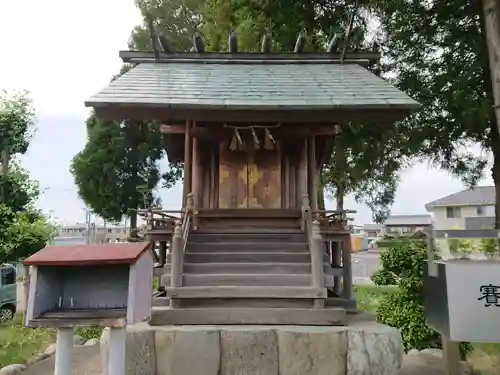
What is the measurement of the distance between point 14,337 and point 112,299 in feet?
25.3

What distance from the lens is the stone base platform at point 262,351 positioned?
562 cm

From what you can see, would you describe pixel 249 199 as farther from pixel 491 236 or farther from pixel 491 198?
pixel 491 198

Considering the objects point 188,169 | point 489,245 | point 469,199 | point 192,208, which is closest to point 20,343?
point 192,208


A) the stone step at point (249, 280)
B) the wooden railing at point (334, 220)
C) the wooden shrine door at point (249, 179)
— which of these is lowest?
the stone step at point (249, 280)

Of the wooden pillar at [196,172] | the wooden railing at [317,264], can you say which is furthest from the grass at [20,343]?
the wooden railing at [317,264]

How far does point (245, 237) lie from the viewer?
7.89 meters

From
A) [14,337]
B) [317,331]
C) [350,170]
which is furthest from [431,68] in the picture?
[14,337]

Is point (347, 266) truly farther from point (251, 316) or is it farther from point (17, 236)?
point (17, 236)

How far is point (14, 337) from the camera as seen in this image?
10266mm

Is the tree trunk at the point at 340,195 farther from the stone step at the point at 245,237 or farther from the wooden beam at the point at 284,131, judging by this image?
the stone step at the point at 245,237

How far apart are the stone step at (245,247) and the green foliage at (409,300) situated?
298 centimetres

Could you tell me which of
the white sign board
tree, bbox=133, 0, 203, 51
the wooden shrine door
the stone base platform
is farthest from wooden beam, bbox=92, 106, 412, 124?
tree, bbox=133, 0, 203, 51

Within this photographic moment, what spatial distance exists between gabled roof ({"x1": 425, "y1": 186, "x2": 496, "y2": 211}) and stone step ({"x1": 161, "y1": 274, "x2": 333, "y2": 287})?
32.5 m

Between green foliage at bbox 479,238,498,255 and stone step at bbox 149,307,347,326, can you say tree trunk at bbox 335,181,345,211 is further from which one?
green foliage at bbox 479,238,498,255
